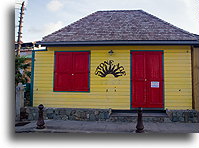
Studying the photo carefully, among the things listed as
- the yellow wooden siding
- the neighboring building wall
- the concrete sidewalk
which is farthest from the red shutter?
the neighboring building wall

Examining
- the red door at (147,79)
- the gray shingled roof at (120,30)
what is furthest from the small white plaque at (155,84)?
the gray shingled roof at (120,30)

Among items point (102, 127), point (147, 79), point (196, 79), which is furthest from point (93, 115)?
point (196, 79)

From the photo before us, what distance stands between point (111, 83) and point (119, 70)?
0.59 meters

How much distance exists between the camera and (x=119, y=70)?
688 cm

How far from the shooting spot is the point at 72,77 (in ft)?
23.1

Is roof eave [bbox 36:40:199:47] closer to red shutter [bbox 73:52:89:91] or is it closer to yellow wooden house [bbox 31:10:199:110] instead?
yellow wooden house [bbox 31:10:199:110]

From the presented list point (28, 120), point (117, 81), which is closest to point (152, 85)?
point (117, 81)

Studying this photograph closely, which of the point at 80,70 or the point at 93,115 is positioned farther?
the point at 80,70

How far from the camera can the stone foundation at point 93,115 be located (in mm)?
6465

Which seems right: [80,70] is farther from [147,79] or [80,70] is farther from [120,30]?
[147,79]

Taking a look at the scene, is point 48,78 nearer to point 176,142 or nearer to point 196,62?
point 176,142

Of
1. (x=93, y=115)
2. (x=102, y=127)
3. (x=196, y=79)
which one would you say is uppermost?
(x=196, y=79)

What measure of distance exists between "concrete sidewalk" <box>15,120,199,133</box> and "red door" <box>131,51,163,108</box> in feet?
2.91

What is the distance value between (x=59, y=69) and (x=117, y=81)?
2330 mm
